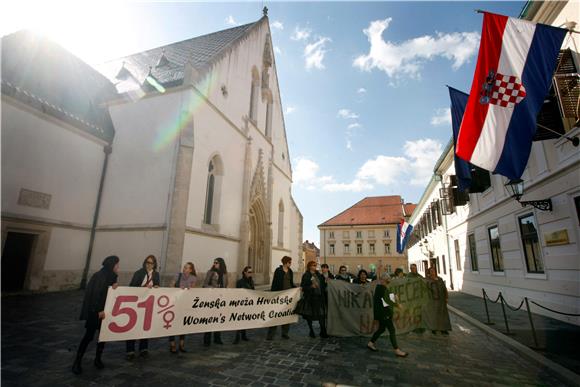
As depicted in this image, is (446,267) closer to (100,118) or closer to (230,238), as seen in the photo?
(230,238)

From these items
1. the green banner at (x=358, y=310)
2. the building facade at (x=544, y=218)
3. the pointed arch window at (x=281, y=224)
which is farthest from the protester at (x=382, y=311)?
the pointed arch window at (x=281, y=224)

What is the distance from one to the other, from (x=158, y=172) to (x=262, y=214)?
885 cm

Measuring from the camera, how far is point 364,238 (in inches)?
2066

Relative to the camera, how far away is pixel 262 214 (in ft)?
67.2

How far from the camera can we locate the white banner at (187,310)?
489cm

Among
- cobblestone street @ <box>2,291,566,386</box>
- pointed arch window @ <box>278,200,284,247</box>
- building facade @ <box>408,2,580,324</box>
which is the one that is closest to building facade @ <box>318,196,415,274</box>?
pointed arch window @ <box>278,200,284,247</box>

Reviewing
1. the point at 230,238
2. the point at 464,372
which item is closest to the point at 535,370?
the point at 464,372

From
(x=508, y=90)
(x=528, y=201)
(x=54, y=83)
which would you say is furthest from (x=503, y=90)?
(x=54, y=83)

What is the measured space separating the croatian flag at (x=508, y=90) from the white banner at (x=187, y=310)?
591cm

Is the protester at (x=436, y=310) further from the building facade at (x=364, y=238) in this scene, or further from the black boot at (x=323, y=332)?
the building facade at (x=364, y=238)

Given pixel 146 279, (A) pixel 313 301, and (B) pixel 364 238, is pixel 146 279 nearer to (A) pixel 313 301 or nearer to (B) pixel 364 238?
(A) pixel 313 301

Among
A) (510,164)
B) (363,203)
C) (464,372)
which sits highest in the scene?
(363,203)

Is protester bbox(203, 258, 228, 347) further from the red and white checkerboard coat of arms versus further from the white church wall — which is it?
the white church wall

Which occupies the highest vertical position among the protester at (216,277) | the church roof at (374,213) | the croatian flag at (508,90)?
the church roof at (374,213)
